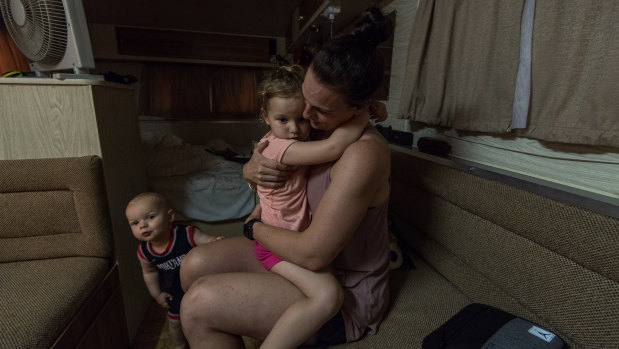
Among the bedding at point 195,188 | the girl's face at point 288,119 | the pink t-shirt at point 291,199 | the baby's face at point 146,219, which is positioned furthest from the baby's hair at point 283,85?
the bedding at point 195,188

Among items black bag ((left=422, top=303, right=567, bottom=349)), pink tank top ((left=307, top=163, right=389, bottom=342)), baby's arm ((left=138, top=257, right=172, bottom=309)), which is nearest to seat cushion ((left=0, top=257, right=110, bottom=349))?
baby's arm ((left=138, top=257, right=172, bottom=309))

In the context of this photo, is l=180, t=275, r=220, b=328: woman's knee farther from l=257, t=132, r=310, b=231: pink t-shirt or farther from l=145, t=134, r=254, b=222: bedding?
l=145, t=134, r=254, b=222: bedding

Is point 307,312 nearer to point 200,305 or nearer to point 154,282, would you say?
point 200,305

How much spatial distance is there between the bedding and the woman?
1325 mm

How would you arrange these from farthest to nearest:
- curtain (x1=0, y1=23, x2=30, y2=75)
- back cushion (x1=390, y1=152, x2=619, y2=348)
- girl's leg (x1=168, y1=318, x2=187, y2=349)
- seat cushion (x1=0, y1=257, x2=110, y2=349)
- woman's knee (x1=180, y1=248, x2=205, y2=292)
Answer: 1. curtain (x1=0, y1=23, x2=30, y2=75)
2. girl's leg (x1=168, y1=318, x2=187, y2=349)
3. woman's knee (x1=180, y1=248, x2=205, y2=292)
4. seat cushion (x1=0, y1=257, x2=110, y2=349)
5. back cushion (x1=390, y1=152, x2=619, y2=348)

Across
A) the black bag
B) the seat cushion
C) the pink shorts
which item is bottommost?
the seat cushion

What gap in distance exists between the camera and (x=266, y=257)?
0.91 m

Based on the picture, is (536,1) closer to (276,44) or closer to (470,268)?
(470,268)

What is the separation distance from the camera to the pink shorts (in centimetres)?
89

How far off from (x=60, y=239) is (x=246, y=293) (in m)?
1.04

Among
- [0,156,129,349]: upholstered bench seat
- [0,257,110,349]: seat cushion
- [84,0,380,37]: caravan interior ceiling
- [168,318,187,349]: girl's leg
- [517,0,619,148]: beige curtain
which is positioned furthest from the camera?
[84,0,380,37]: caravan interior ceiling

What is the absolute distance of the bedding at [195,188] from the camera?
2.20m

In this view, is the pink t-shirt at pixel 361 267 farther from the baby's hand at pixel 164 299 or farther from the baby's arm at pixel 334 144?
the baby's hand at pixel 164 299

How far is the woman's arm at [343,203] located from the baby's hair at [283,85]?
32cm
